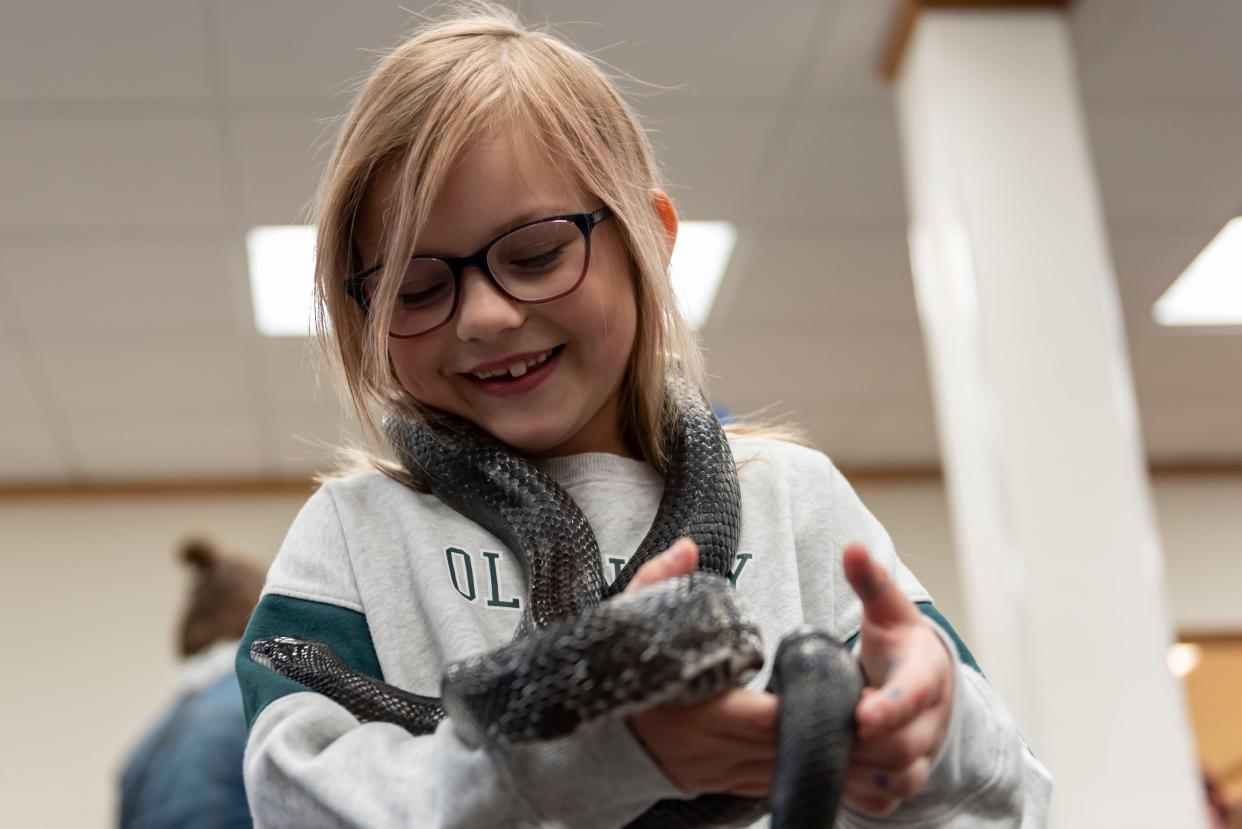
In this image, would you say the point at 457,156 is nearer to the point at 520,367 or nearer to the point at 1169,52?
the point at 520,367

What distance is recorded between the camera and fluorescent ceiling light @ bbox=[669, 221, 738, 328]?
4227 mm

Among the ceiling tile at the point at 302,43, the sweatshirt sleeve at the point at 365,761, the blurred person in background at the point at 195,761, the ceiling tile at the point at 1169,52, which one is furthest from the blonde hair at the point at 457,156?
the ceiling tile at the point at 1169,52

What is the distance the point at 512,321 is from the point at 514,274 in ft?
0.14

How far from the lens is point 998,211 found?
307 centimetres

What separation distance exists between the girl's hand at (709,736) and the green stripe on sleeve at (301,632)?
12.4 inches

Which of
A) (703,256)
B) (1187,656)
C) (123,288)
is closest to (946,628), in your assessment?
(703,256)

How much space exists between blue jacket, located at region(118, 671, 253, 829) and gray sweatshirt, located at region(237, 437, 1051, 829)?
1.29 meters

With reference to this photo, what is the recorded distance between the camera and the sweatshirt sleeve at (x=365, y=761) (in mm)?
705

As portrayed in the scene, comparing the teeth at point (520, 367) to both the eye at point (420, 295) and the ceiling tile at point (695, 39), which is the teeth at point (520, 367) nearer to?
the eye at point (420, 295)

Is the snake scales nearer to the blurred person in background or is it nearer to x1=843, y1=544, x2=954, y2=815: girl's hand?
x1=843, y1=544, x2=954, y2=815: girl's hand

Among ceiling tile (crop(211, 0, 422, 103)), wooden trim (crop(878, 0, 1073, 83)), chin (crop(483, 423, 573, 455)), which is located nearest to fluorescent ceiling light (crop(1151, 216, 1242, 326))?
wooden trim (crop(878, 0, 1073, 83))

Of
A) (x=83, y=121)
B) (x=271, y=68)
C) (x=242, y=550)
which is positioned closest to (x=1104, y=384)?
(x=271, y=68)

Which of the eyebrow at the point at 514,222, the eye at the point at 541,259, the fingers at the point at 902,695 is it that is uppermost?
the eyebrow at the point at 514,222

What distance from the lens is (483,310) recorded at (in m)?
0.94
